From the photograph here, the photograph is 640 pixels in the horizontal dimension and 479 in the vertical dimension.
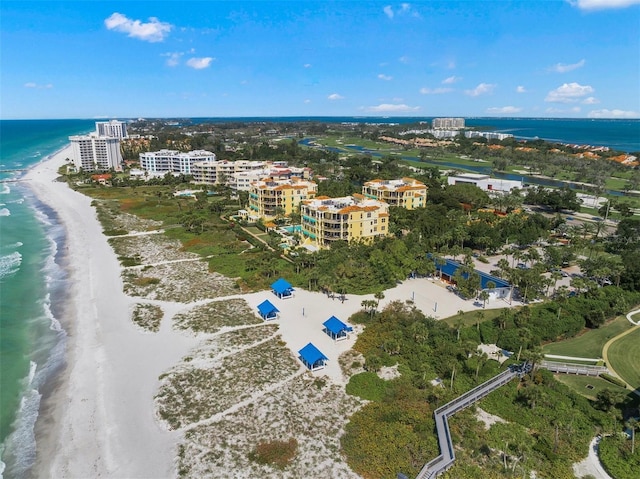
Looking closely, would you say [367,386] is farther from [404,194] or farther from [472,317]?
[404,194]

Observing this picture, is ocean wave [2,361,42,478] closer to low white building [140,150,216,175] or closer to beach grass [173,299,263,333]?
beach grass [173,299,263,333]

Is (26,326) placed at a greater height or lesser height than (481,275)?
lesser

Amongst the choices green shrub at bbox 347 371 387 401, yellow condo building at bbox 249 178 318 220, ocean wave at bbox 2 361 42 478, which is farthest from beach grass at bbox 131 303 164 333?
yellow condo building at bbox 249 178 318 220

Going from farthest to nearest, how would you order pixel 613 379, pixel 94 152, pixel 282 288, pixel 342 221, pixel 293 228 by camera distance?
pixel 94 152, pixel 293 228, pixel 342 221, pixel 282 288, pixel 613 379

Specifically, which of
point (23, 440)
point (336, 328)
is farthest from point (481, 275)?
point (23, 440)

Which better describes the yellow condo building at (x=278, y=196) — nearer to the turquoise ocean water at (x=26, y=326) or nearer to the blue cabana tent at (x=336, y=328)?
the turquoise ocean water at (x=26, y=326)
